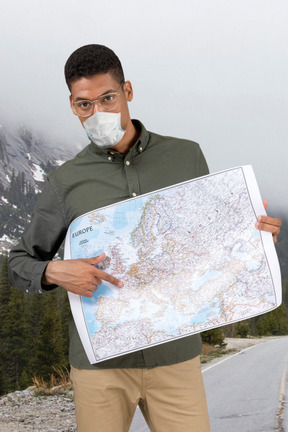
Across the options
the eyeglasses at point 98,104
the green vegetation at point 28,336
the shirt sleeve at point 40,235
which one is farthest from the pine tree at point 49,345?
the eyeglasses at point 98,104

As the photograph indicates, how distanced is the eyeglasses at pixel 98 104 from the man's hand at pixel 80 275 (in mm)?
596

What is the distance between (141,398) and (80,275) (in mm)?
600

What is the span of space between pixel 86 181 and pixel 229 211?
0.61m

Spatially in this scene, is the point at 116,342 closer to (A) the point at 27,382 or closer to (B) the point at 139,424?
(B) the point at 139,424

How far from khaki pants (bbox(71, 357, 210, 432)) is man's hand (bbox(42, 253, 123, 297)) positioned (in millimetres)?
351

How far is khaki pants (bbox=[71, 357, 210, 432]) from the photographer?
2.27 meters

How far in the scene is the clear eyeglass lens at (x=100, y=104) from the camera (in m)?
2.35

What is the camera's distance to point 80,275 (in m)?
2.20

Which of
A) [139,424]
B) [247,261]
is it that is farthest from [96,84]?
[139,424]

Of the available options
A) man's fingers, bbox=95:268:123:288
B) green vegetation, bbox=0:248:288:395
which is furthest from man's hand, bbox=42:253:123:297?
green vegetation, bbox=0:248:288:395

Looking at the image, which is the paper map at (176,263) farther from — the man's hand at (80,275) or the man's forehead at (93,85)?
the man's forehead at (93,85)

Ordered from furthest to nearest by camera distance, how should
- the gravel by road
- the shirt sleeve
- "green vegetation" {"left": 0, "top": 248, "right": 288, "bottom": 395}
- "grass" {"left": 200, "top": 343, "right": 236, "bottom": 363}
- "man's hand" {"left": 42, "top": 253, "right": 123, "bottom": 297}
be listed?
1. "green vegetation" {"left": 0, "top": 248, "right": 288, "bottom": 395}
2. "grass" {"left": 200, "top": 343, "right": 236, "bottom": 363}
3. the gravel by road
4. the shirt sleeve
5. "man's hand" {"left": 42, "top": 253, "right": 123, "bottom": 297}

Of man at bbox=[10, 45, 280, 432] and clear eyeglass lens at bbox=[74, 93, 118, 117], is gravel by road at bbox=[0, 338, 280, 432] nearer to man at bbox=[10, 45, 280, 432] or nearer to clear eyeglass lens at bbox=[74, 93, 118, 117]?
man at bbox=[10, 45, 280, 432]

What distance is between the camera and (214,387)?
13.3 m
